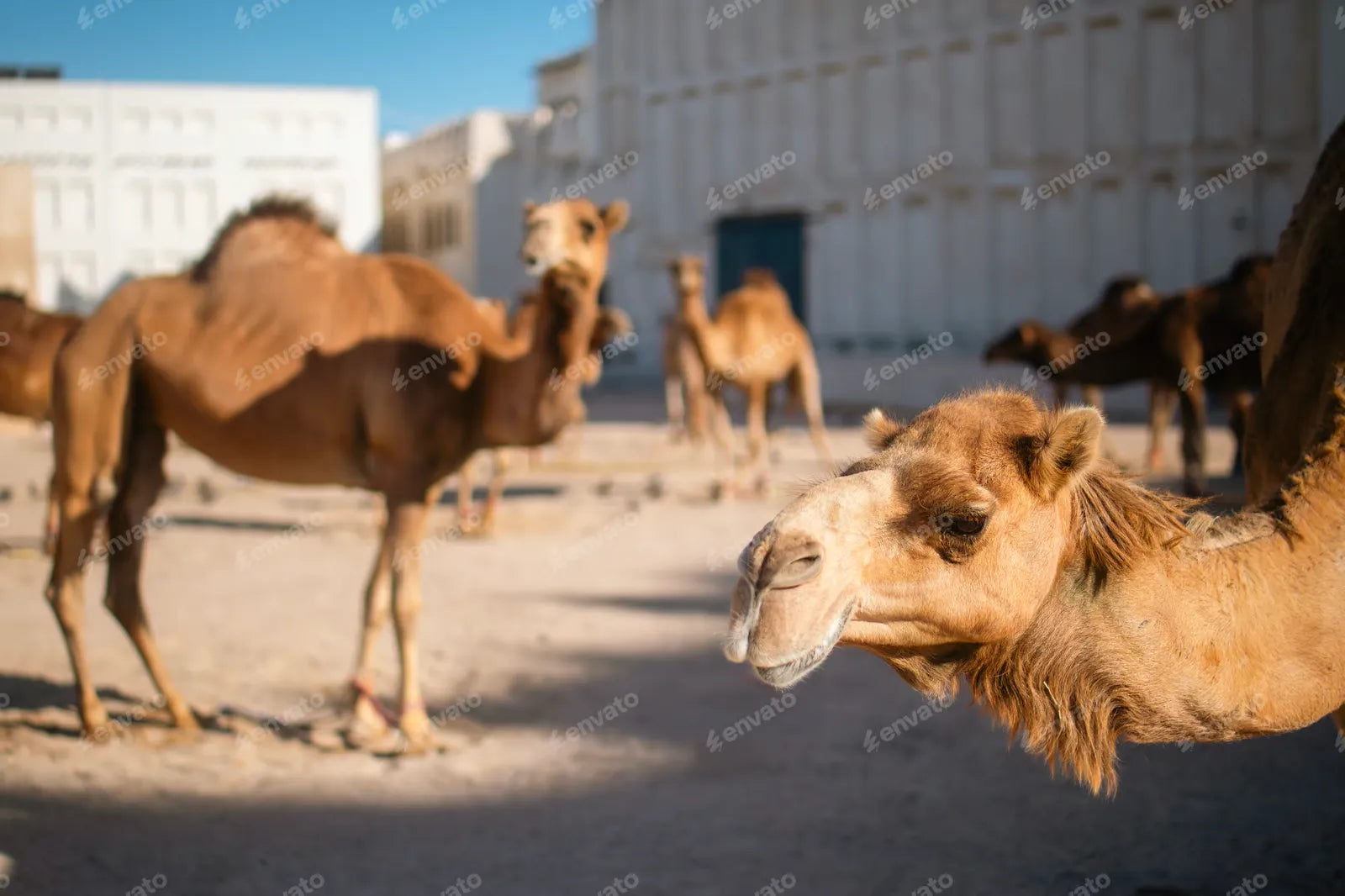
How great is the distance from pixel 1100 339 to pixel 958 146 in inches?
447

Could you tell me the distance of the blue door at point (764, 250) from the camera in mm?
26281

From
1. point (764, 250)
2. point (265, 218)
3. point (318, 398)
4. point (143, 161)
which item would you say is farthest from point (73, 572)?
point (143, 161)

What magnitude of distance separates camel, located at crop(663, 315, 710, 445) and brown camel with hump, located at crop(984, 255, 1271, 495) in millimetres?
4053

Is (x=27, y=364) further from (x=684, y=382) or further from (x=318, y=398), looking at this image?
(x=684, y=382)

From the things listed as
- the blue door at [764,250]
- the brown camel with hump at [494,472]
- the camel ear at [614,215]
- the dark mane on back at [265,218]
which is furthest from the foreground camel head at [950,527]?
the blue door at [764,250]

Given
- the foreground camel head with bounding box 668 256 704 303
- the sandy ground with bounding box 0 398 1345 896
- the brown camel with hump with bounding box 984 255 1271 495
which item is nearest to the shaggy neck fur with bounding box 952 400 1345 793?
the sandy ground with bounding box 0 398 1345 896

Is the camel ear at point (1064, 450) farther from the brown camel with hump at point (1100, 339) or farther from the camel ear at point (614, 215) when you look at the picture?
the brown camel with hump at point (1100, 339)

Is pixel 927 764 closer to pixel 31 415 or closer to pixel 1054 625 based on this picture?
pixel 1054 625

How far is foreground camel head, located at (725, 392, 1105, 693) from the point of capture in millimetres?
2453

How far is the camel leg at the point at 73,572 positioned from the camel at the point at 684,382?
27.4 ft

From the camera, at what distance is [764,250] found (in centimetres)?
2698

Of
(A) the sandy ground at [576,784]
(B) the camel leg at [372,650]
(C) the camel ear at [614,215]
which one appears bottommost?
(A) the sandy ground at [576,784]

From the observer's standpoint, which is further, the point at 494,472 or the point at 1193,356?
the point at 1193,356

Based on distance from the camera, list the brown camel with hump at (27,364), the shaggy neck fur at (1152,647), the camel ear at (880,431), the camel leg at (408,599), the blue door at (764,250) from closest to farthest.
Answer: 1. the shaggy neck fur at (1152,647)
2. the camel ear at (880,431)
3. the camel leg at (408,599)
4. the brown camel with hump at (27,364)
5. the blue door at (764,250)
